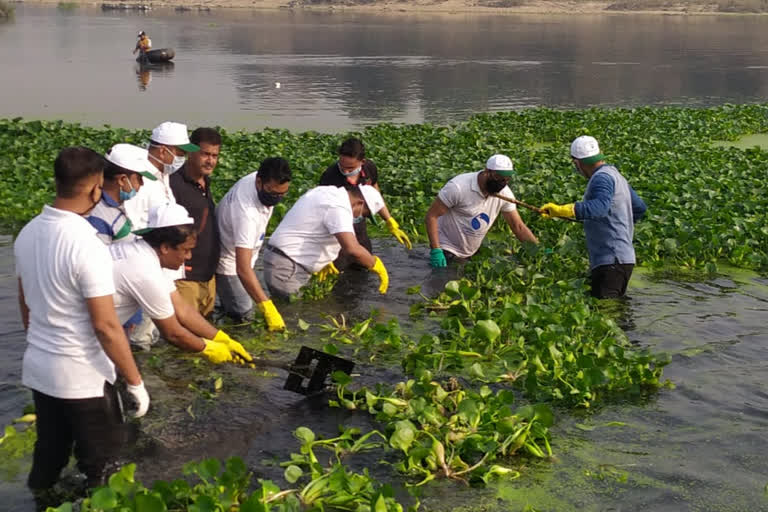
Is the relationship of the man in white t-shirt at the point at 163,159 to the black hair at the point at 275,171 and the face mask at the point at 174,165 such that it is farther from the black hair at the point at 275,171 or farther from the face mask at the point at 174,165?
the black hair at the point at 275,171

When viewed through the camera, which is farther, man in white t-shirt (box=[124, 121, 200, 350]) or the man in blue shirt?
the man in blue shirt

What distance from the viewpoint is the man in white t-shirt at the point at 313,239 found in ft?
26.0

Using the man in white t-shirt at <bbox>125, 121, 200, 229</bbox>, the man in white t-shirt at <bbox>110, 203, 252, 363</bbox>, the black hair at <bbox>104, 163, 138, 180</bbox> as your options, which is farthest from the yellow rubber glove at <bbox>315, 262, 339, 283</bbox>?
the man in white t-shirt at <bbox>110, 203, 252, 363</bbox>

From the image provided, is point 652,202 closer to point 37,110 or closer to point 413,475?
point 413,475

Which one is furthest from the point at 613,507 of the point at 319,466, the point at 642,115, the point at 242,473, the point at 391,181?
the point at 642,115

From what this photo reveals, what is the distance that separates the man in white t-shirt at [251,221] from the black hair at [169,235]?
87.9 inches

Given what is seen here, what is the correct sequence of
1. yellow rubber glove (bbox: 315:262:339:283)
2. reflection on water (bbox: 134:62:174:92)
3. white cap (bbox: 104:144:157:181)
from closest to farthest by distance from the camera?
white cap (bbox: 104:144:157:181), yellow rubber glove (bbox: 315:262:339:283), reflection on water (bbox: 134:62:174:92)

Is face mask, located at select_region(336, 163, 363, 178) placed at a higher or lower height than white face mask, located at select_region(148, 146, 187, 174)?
lower

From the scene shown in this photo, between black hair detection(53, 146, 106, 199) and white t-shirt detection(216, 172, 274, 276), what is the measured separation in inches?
120

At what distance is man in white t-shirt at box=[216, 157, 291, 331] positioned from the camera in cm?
727

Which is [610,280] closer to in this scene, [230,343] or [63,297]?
[230,343]

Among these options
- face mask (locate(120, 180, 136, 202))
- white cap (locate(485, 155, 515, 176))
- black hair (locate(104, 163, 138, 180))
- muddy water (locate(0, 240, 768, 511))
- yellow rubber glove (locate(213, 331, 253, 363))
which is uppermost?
black hair (locate(104, 163, 138, 180))

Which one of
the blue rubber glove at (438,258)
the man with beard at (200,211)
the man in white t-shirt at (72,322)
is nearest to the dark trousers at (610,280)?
the blue rubber glove at (438,258)

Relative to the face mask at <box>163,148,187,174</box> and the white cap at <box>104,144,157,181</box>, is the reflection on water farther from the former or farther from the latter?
the white cap at <box>104,144,157,181</box>
